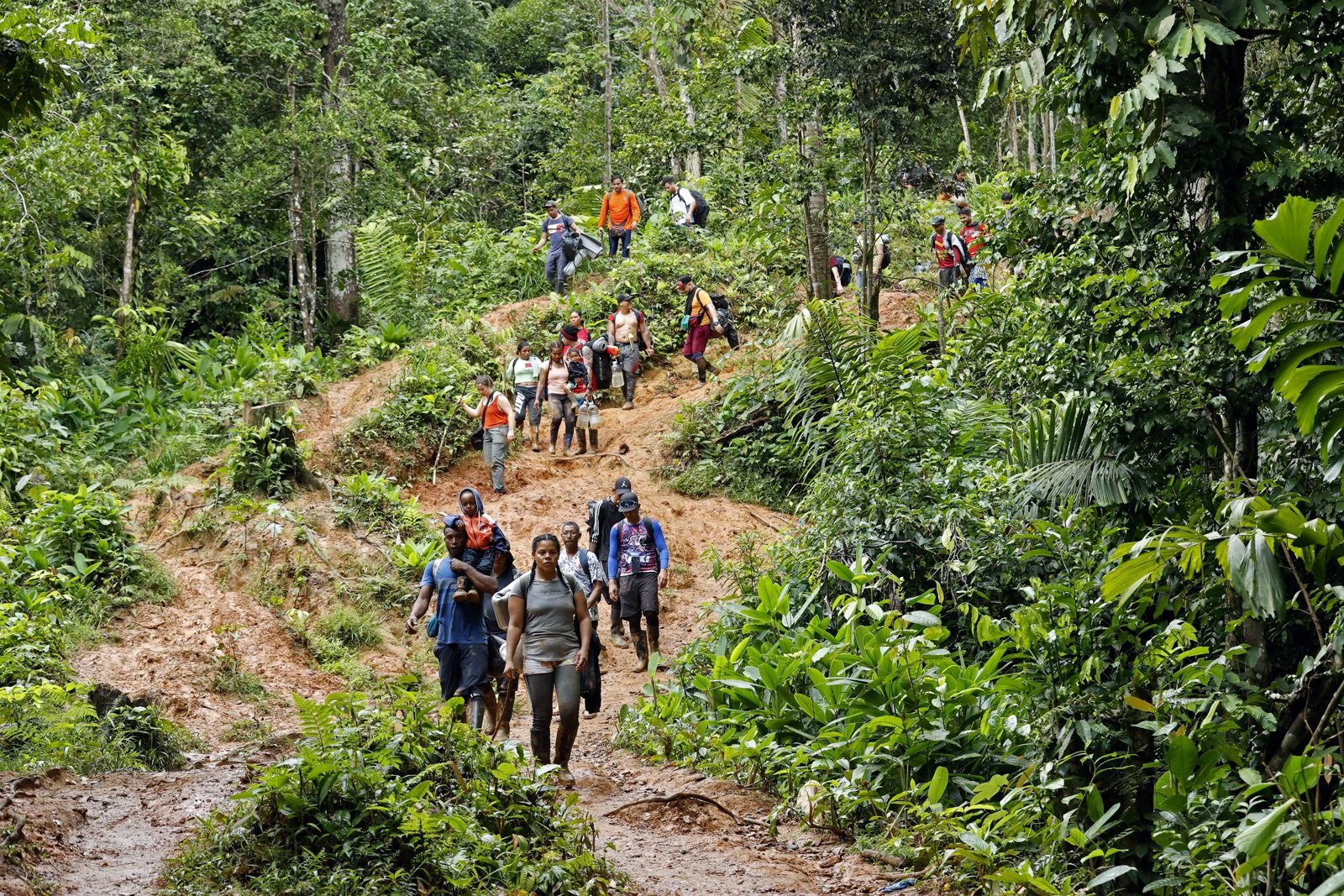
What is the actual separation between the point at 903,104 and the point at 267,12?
1341 cm

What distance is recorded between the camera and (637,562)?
1202cm

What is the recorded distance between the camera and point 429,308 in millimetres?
21812

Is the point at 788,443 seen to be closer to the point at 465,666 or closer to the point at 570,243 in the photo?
the point at 570,243

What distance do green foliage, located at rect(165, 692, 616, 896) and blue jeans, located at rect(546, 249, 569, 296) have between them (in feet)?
49.8

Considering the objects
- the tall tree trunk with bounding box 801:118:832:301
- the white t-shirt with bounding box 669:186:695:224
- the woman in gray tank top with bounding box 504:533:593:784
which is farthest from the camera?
the white t-shirt with bounding box 669:186:695:224

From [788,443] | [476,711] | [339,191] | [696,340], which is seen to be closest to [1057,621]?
[476,711]

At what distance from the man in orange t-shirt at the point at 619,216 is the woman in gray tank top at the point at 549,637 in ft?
46.9

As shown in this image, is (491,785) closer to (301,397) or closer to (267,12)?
(301,397)

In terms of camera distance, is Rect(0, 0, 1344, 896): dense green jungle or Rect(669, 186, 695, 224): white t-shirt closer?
Rect(0, 0, 1344, 896): dense green jungle

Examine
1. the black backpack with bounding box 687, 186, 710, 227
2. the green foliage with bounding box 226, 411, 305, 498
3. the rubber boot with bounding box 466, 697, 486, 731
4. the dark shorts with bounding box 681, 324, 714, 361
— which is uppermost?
the black backpack with bounding box 687, 186, 710, 227

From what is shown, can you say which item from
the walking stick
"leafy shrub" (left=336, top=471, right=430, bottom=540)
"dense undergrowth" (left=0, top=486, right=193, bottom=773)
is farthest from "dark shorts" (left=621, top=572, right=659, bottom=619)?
"leafy shrub" (left=336, top=471, right=430, bottom=540)

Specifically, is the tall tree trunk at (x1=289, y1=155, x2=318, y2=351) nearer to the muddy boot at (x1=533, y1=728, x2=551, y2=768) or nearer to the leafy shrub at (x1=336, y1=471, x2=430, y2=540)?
the leafy shrub at (x1=336, y1=471, x2=430, y2=540)

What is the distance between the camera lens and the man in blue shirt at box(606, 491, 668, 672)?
12031 millimetres

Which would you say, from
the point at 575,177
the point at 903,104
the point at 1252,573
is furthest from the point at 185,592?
the point at 575,177
